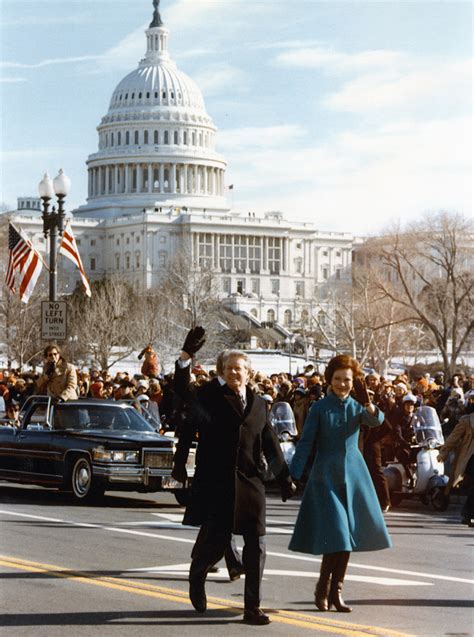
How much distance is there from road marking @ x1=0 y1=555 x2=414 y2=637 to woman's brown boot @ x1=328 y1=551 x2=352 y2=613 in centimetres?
24

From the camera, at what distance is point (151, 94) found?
193 metres

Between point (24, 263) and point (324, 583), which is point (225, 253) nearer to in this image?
point (24, 263)

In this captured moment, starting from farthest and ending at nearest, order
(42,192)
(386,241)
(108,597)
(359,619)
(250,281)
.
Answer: (250,281) → (386,241) → (42,192) → (108,597) → (359,619)

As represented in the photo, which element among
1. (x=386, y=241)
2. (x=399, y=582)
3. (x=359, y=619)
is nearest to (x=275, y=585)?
(x=399, y=582)

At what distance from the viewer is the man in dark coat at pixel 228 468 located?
10.3 metres

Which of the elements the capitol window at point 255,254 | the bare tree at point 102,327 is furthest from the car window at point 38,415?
the capitol window at point 255,254

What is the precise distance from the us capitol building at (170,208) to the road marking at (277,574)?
173m

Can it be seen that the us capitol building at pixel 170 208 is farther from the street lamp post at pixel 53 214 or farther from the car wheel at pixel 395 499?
the car wheel at pixel 395 499

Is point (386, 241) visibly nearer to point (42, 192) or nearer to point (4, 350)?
point (4, 350)

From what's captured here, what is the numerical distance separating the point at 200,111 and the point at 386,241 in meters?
110

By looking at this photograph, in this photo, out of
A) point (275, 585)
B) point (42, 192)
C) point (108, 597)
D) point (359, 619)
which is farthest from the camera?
point (42, 192)

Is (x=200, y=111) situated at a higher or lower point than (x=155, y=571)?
higher

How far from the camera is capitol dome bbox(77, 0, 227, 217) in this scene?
630ft

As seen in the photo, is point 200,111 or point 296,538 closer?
point 296,538
